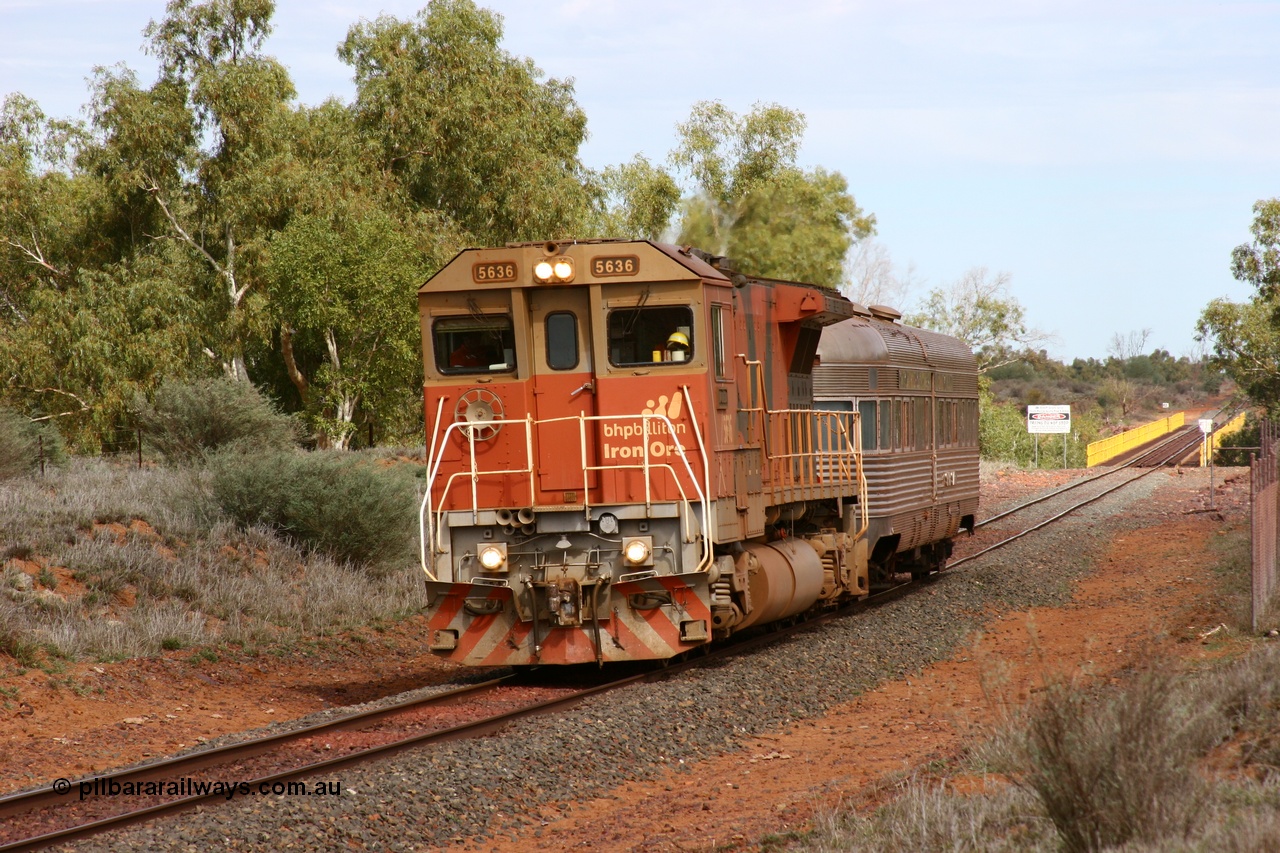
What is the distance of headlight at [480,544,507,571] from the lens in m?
10.7

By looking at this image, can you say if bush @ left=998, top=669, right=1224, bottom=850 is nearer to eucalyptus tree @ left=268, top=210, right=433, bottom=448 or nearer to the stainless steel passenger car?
the stainless steel passenger car

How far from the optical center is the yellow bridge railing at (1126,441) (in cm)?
6192

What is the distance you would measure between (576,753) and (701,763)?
99cm

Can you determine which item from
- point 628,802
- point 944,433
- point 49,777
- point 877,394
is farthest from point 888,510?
point 49,777

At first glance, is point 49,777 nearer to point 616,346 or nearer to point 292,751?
point 292,751

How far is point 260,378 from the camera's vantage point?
38094mm

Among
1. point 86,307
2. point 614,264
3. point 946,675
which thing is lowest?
point 946,675

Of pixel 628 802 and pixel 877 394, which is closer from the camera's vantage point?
pixel 628 802

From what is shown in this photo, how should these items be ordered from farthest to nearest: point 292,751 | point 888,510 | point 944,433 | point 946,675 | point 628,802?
point 944,433 < point 888,510 < point 946,675 < point 292,751 < point 628,802

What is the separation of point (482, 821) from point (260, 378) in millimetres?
32945

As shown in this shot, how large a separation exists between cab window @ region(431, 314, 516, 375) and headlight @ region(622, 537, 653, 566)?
6.65 ft

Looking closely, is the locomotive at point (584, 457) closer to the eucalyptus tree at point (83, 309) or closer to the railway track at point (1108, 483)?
the railway track at point (1108, 483)

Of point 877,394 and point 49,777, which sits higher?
point 877,394

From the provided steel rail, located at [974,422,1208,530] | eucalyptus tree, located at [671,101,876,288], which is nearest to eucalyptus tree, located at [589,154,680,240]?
eucalyptus tree, located at [671,101,876,288]
